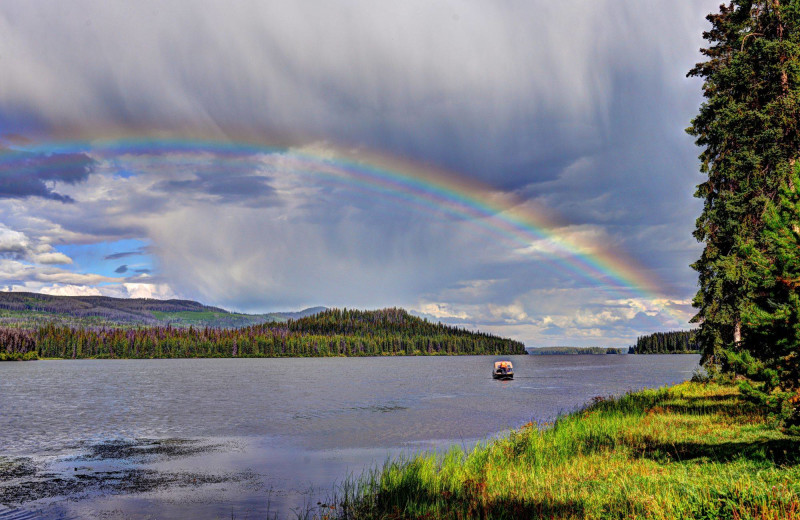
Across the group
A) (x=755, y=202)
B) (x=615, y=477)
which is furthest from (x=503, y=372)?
(x=615, y=477)

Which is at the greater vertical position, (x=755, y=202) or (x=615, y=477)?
(x=755, y=202)

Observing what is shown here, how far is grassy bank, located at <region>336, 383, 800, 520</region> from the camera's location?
10961 mm

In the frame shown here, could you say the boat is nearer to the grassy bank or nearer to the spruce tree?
the spruce tree

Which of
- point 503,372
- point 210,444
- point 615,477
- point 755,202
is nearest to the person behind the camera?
point 615,477

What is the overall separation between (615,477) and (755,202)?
21.6 meters

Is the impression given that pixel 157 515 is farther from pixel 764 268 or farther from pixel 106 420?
pixel 106 420

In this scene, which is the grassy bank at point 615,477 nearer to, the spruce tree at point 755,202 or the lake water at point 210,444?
the spruce tree at point 755,202

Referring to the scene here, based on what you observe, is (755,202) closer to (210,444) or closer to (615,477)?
(615,477)

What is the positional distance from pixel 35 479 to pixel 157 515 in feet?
28.3

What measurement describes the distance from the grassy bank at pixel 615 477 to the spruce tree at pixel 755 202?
2087 millimetres

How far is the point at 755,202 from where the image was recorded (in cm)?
2947

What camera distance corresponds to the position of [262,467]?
2538 cm

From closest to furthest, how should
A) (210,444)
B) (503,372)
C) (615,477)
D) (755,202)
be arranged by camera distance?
(615,477) < (755,202) < (210,444) < (503,372)

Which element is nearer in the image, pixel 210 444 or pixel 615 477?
pixel 615 477
